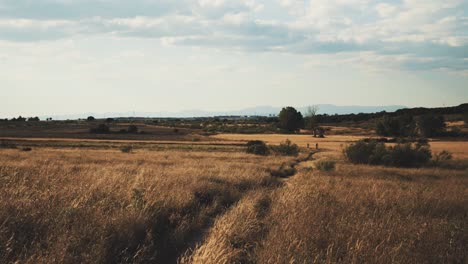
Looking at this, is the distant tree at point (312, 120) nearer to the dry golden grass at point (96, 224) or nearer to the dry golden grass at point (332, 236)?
the dry golden grass at point (332, 236)

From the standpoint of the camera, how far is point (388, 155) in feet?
126

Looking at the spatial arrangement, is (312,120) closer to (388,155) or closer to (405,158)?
(388,155)

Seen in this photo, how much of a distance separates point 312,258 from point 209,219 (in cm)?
386

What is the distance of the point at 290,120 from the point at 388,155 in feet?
293

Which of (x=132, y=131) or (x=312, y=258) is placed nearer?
(x=312, y=258)

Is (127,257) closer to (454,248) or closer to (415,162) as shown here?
(454,248)

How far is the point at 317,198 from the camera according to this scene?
10.6 m

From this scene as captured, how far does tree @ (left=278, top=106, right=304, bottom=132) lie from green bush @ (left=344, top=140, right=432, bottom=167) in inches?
3326

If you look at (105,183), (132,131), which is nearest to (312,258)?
(105,183)

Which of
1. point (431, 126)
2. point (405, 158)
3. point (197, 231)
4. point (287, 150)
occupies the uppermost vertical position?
point (197, 231)

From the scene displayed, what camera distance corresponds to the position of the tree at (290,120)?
127312 millimetres

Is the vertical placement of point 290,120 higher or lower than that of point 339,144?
higher

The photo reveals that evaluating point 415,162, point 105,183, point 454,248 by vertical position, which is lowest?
point 415,162

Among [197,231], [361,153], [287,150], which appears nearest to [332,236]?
[197,231]
